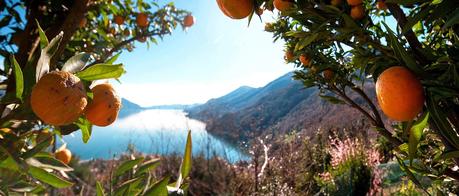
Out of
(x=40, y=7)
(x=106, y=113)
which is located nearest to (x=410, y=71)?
(x=106, y=113)

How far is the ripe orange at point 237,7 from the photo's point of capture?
0.58 metres

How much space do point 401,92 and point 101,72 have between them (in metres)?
0.42

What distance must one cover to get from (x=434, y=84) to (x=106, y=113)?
477 mm

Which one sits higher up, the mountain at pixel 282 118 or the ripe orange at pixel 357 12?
the ripe orange at pixel 357 12

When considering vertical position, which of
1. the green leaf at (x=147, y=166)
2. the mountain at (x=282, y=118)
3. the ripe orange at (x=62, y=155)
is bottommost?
the mountain at (x=282, y=118)

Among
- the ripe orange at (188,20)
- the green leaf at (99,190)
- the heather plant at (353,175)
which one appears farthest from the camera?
the heather plant at (353,175)

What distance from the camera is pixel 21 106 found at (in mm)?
438

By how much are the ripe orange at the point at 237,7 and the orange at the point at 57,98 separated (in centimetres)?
29

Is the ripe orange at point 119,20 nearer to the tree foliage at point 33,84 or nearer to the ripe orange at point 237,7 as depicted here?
the tree foliage at point 33,84

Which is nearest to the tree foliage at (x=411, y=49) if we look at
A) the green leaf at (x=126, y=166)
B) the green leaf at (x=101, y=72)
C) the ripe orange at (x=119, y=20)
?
the green leaf at (x=101, y=72)

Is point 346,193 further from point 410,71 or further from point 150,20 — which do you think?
point 410,71

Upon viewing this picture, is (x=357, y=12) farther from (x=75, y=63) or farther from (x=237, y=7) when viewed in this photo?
(x=75, y=63)

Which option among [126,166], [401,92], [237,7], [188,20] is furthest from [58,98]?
[188,20]

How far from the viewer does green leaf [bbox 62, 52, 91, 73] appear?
45 centimetres
